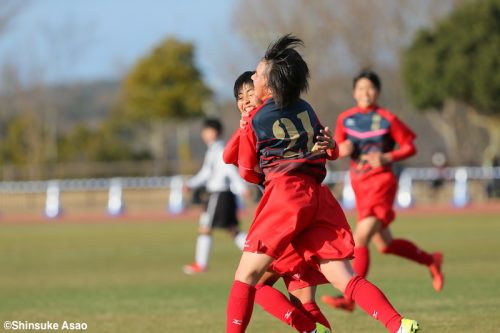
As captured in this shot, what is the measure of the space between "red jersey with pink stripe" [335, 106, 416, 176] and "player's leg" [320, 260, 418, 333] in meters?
2.98

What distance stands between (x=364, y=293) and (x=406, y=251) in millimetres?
3423

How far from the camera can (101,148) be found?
49031 millimetres

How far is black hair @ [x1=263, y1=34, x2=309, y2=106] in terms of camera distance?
5957 mm

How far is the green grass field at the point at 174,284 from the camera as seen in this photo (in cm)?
830

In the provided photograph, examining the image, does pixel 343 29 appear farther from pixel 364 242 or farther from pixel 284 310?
pixel 284 310

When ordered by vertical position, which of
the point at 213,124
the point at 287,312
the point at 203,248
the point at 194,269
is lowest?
the point at 194,269

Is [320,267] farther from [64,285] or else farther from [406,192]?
[406,192]

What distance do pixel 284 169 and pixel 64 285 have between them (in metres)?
6.34

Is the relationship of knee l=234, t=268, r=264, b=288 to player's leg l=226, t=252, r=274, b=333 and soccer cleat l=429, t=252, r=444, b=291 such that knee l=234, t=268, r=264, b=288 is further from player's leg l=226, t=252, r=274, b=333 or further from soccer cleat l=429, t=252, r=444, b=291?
soccer cleat l=429, t=252, r=444, b=291

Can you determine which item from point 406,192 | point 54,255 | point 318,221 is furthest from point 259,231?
point 406,192

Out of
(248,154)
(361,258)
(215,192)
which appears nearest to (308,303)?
(248,154)

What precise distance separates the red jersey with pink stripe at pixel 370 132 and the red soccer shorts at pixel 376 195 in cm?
8

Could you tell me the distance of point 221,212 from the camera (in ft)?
44.1

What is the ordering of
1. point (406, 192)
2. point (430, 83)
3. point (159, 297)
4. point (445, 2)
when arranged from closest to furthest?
point (159, 297) < point (406, 192) < point (430, 83) < point (445, 2)
